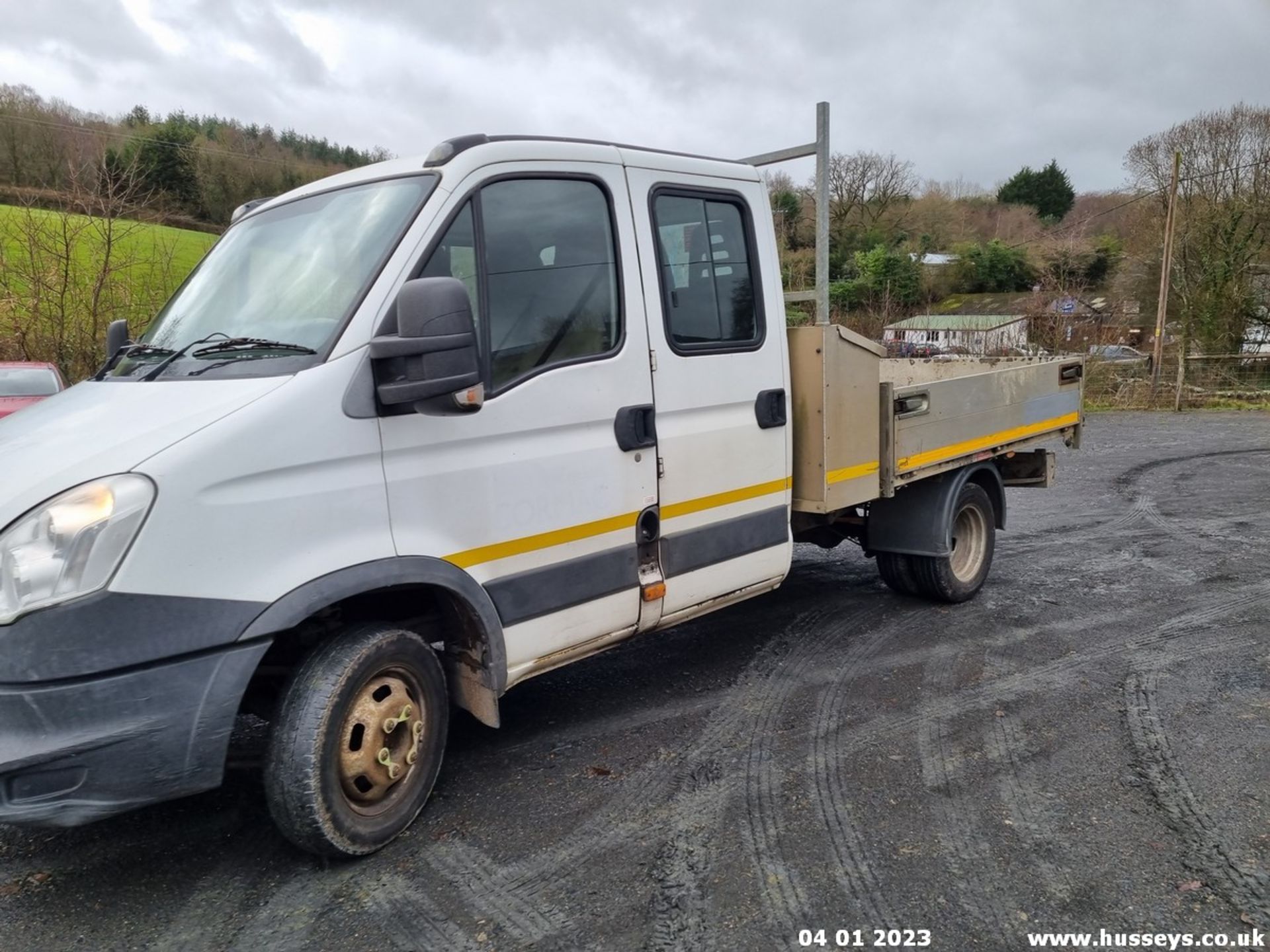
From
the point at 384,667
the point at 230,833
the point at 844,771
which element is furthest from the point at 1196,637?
the point at 230,833

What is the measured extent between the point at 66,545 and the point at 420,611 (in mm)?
1282

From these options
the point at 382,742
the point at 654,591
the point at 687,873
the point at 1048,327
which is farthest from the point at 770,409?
the point at 1048,327

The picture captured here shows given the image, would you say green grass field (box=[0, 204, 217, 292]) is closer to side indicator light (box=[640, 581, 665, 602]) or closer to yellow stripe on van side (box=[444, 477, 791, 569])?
yellow stripe on van side (box=[444, 477, 791, 569])

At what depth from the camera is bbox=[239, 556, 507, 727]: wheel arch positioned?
2.83 meters

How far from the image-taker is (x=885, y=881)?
301 centimetres

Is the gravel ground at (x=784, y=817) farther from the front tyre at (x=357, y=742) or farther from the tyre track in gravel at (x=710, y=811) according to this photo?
the front tyre at (x=357, y=742)

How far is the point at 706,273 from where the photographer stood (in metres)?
4.22

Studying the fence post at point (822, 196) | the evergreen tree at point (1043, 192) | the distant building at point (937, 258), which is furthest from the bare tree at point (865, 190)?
the fence post at point (822, 196)

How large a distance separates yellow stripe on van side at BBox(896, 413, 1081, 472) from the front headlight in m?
3.92

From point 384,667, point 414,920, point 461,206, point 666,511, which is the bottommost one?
point 414,920

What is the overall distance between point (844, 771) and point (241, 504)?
258cm

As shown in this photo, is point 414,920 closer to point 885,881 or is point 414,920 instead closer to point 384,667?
point 384,667

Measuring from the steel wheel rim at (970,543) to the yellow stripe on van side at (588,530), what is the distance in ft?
7.62

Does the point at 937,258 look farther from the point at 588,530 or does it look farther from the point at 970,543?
the point at 588,530
